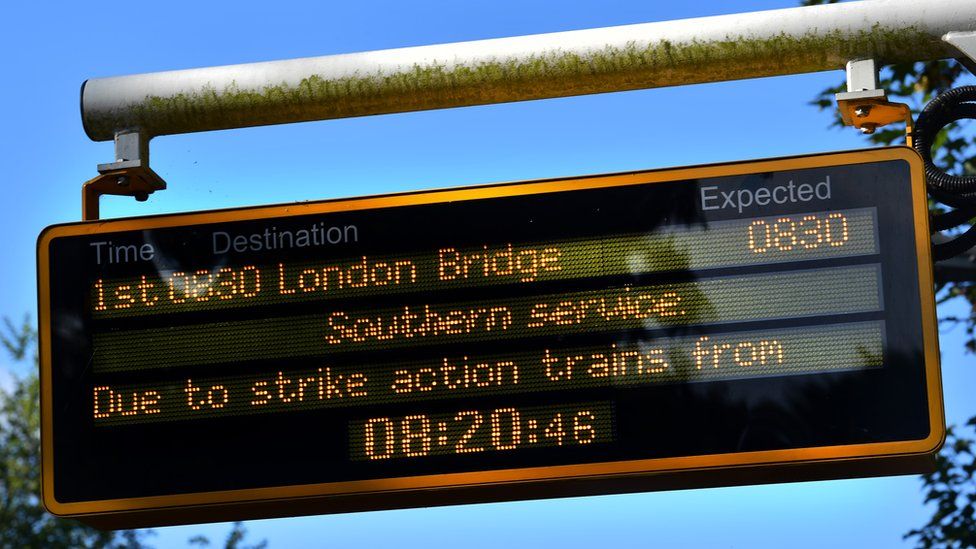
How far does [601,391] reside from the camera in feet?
16.0

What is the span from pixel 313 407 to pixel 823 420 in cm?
158

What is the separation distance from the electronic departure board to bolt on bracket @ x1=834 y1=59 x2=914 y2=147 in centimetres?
36

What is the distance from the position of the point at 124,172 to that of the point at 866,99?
2.54m

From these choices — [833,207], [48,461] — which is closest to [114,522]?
[48,461]

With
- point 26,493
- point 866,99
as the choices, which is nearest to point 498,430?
point 866,99

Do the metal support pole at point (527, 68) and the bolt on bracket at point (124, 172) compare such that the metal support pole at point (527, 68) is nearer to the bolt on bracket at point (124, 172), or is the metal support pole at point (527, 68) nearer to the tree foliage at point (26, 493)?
the bolt on bracket at point (124, 172)

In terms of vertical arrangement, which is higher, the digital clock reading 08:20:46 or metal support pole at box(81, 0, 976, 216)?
metal support pole at box(81, 0, 976, 216)

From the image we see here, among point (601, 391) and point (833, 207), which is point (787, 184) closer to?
point (833, 207)

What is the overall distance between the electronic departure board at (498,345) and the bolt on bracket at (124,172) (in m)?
0.30

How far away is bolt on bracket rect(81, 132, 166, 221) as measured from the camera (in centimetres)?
557

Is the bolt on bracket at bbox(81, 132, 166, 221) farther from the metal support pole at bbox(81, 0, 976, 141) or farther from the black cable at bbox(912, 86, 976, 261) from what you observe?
the black cable at bbox(912, 86, 976, 261)

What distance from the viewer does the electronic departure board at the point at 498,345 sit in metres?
4.77

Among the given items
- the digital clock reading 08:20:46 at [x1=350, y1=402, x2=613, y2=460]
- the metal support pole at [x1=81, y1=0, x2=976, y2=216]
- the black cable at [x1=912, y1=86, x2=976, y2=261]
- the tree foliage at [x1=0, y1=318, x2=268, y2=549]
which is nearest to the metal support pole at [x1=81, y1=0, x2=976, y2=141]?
the metal support pole at [x1=81, y1=0, x2=976, y2=216]

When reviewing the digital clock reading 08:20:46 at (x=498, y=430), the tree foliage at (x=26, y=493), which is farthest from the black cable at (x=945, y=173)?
the tree foliage at (x=26, y=493)
